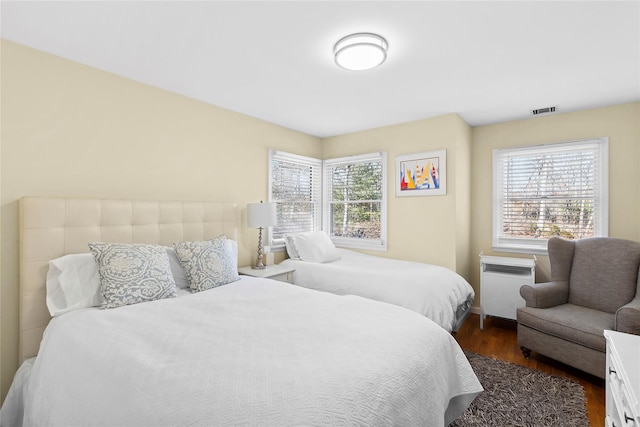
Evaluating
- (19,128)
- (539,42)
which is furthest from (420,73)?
(19,128)

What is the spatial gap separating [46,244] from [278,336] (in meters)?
1.74

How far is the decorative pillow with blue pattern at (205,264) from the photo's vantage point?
2.34m

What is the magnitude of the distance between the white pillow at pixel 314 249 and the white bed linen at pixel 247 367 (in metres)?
1.57

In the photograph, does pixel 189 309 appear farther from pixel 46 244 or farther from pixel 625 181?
pixel 625 181

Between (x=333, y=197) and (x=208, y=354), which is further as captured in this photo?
(x=333, y=197)

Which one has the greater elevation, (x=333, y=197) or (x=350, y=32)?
(x=350, y=32)

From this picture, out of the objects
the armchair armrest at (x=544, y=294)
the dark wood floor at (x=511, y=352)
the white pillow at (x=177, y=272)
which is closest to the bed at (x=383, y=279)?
the dark wood floor at (x=511, y=352)

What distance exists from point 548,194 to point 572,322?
1689mm

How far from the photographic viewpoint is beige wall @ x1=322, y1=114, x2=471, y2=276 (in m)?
3.42

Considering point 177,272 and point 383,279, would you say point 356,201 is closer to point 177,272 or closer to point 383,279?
point 383,279

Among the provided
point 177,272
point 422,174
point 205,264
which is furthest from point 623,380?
point 422,174

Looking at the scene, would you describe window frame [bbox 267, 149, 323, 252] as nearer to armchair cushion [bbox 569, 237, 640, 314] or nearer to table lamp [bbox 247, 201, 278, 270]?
table lamp [bbox 247, 201, 278, 270]

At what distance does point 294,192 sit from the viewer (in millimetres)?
4172

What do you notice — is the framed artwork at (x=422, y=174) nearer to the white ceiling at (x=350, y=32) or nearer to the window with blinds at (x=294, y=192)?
the white ceiling at (x=350, y=32)
